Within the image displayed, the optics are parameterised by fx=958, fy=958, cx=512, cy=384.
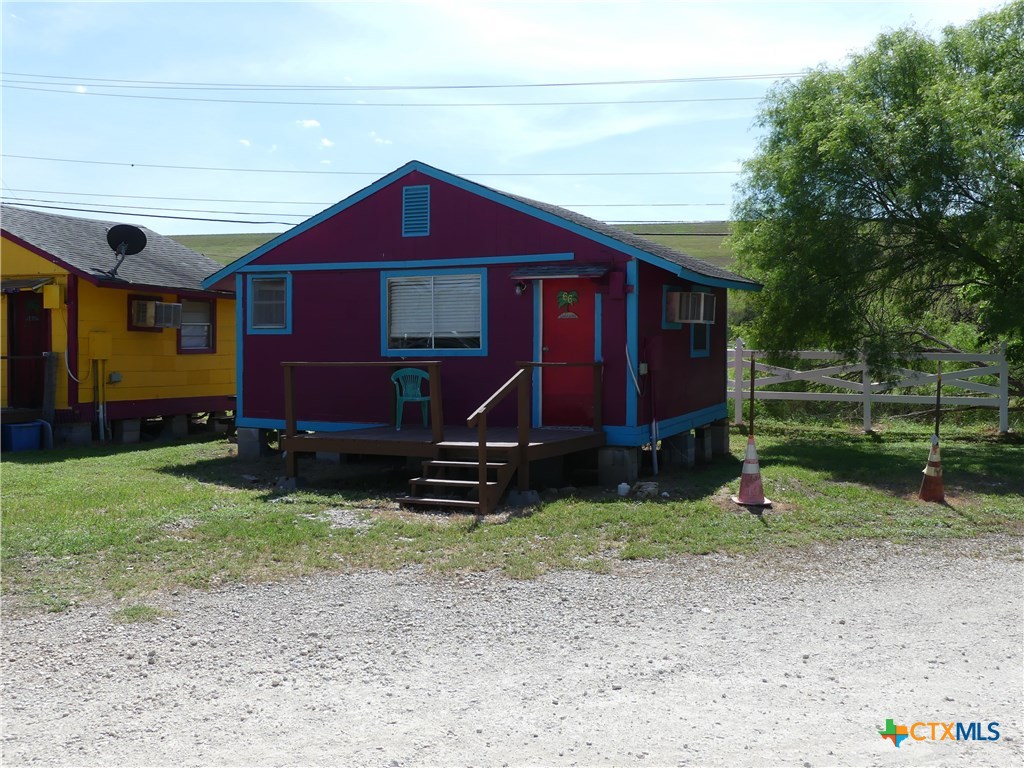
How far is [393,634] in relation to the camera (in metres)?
5.38

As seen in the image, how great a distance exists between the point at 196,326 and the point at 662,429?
957 centimetres

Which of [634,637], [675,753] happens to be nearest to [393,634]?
[634,637]

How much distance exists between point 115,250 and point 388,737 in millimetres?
13814

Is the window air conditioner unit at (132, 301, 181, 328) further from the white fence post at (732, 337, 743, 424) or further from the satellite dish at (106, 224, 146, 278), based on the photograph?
the white fence post at (732, 337, 743, 424)

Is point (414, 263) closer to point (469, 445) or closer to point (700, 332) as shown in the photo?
point (469, 445)

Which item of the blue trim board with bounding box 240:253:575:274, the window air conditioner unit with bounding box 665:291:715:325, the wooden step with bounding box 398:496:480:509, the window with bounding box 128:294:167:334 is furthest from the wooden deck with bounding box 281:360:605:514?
the window with bounding box 128:294:167:334

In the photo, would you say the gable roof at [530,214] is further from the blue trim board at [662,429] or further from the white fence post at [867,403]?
the white fence post at [867,403]

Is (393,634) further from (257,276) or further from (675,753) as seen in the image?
(257,276)

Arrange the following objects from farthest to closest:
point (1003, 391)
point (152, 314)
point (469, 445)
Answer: point (1003, 391) < point (152, 314) < point (469, 445)

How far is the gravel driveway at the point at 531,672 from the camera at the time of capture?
3.89m

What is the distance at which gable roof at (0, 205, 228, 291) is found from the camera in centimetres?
1498

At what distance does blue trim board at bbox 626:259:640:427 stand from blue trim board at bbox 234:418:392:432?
3.14 metres

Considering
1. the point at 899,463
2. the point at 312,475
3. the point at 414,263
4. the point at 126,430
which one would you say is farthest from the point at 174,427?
the point at 899,463

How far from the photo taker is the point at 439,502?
907 centimetres
